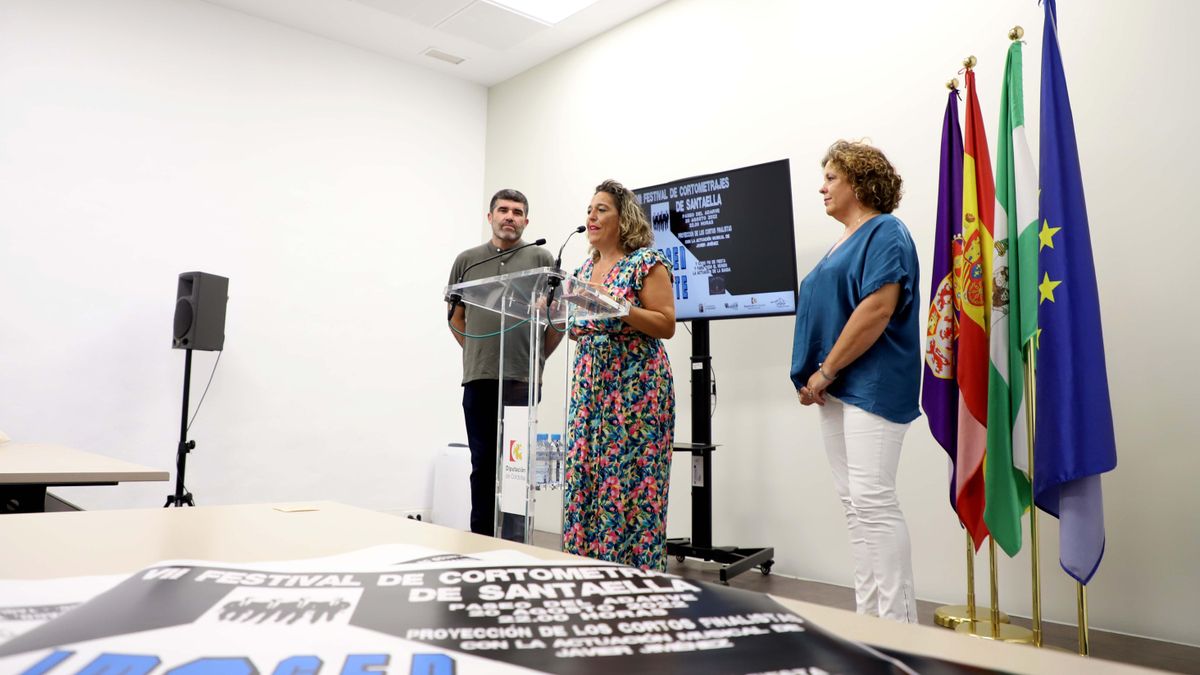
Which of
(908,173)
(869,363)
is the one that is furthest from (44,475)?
(908,173)

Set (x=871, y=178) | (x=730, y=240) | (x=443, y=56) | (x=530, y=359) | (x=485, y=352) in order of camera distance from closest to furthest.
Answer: (x=530, y=359)
(x=871, y=178)
(x=485, y=352)
(x=730, y=240)
(x=443, y=56)

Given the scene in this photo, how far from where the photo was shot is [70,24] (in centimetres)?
389

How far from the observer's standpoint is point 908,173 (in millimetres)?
3072

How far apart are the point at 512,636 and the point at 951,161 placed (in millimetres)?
2489

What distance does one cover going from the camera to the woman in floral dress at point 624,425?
2072mm

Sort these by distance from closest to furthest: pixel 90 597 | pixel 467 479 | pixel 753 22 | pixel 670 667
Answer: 1. pixel 670 667
2. pixel 90 597
3. pixel 753 22
4. pixel 467 479

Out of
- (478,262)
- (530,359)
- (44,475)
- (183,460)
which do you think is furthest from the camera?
(183,460)

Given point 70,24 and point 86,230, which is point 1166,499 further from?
point 70,24

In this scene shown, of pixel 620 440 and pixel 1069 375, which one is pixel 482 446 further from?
pixel 1069 375

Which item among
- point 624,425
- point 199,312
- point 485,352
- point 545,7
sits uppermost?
point 545,7

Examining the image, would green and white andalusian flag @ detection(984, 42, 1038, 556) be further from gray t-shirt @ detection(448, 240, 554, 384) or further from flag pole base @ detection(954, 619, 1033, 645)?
gray t-shirt @ detection(448, 240, 554, 384)

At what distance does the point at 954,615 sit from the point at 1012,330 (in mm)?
941

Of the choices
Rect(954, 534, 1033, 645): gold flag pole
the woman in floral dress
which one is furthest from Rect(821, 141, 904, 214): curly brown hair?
Rect(954, 534, 1033, 645): gold flag pole

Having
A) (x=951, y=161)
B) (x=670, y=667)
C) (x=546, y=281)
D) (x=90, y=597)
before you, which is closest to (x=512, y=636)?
(x=670, y=667)
